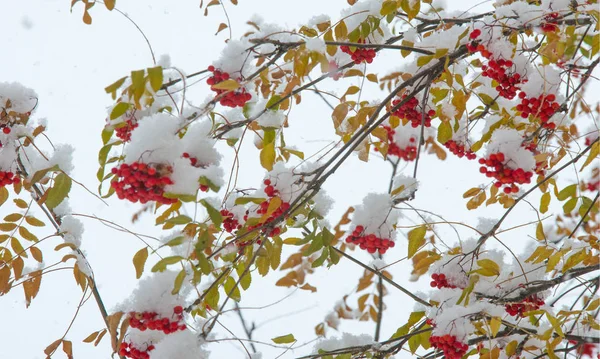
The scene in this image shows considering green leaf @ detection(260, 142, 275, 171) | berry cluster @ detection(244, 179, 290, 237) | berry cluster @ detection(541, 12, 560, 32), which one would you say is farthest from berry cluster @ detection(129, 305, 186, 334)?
berry cluster @ detection(541, 12, 560, 32)

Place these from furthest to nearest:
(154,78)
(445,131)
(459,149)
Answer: (459,149), (445,131), (154,78)

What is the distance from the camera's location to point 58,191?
107 cm

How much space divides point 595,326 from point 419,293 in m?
0.47

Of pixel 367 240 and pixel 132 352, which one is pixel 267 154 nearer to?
pixel 367 240

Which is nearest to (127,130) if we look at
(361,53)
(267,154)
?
(267,154)

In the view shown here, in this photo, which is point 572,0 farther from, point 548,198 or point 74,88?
point 74,88

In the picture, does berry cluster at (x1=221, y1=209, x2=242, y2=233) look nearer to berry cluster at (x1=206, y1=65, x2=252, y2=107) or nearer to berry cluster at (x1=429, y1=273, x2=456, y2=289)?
berry cluster at (x1=206, y1=65, x2=252, y2=107)

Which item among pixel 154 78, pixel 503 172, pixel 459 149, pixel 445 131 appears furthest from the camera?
pixel 459 149

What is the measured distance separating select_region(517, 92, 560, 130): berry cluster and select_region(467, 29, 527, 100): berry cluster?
37 mm

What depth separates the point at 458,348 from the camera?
115cm

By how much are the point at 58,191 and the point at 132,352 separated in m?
0.37

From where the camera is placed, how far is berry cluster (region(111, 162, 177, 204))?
898mm

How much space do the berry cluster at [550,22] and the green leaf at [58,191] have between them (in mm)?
1084

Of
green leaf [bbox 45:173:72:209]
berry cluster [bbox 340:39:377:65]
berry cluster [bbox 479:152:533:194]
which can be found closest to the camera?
green leaf [bbox 45:173:72:209]
